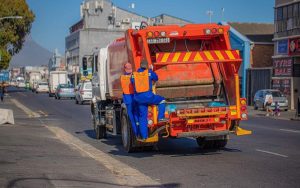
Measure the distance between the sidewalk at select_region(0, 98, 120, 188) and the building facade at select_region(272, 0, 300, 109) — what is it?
3269 cm

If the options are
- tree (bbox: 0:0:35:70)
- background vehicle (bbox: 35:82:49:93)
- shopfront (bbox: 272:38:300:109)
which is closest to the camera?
shopfront (bbox: 272:38:300:109)

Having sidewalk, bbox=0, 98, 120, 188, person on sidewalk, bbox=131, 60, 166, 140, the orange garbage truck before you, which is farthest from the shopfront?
person on sidewalk, bbox=131, 60, 166, 140

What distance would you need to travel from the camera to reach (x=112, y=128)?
1689 centimetres

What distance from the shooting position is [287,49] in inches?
1874

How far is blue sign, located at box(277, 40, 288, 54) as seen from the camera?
47987mm

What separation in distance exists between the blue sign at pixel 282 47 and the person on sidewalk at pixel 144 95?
36.1m

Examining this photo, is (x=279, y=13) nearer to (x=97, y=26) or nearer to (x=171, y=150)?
(x=171, y=150)

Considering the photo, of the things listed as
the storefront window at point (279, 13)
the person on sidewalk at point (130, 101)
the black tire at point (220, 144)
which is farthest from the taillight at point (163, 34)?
the storefront window at point (279, 13)

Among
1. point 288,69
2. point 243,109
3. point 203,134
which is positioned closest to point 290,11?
point 288,69

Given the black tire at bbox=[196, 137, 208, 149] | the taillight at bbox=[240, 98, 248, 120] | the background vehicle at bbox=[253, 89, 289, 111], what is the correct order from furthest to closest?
the background vehicle at bbox=[253, 89, 289, 111] → the black tire at bbox=[196, 137, 208, 149] → the taillight at bbox=[240, 98, 248, 120]

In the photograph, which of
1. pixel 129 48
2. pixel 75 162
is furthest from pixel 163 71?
pixel 75 162

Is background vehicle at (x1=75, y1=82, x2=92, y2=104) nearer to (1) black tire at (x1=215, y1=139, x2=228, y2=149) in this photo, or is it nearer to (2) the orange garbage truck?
(2) the orange garbage truck

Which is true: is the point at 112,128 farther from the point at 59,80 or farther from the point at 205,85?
the point at 59,80

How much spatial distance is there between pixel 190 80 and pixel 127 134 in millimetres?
1974
